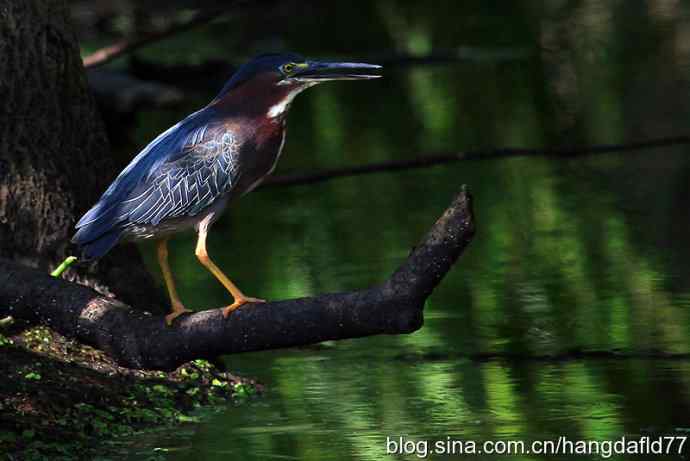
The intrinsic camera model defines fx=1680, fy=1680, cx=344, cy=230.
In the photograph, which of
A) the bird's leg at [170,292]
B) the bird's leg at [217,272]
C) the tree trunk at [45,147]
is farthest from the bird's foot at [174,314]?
the tree trunk at [45,147]

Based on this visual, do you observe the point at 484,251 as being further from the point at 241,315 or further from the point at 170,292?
the point at 241,315

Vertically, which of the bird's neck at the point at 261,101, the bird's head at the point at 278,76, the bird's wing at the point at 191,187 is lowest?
the bird's wing at the point at 191,187

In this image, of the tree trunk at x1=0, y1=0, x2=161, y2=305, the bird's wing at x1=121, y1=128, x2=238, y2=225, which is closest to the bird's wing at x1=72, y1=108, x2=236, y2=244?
the bird's wing at x1=121, y1=128, x2=238, y2=225

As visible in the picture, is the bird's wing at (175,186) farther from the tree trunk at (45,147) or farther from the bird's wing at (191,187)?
the tree trunk at (45,147)

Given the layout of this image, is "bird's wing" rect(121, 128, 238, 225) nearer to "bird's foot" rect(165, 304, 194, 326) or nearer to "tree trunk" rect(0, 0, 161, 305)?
"bird's foot" rect(165, 304, 194, 326)

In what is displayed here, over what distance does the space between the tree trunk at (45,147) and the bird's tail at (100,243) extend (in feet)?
2.74

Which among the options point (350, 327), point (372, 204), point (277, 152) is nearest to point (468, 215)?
point (350, 327)

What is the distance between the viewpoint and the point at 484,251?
10000 mm

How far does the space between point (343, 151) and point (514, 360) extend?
6292 mm

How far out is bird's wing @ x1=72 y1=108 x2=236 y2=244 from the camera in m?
6.17

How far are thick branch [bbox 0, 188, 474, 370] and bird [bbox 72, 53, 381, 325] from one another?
0.60 ft

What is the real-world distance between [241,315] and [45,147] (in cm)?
168

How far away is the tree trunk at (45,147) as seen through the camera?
22.9 ft

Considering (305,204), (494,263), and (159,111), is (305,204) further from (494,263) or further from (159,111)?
(159,111)
